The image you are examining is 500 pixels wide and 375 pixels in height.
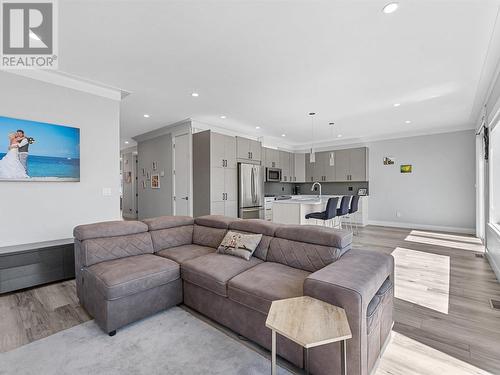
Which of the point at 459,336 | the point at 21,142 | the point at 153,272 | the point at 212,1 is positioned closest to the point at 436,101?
the point at 459,336

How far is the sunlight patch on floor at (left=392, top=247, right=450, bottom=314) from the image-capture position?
8.44 ft

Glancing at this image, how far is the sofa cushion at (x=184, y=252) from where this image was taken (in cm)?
257

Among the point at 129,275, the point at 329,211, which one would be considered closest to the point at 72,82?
the point at 129,275

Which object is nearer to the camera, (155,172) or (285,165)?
(155,172)

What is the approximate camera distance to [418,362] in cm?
166

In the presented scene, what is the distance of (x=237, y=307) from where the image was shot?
1.92m

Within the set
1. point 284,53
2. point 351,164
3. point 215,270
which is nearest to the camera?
point 215,270

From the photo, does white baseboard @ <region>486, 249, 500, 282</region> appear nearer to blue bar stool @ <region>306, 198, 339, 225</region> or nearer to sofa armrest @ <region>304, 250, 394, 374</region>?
blue bar stool @ <region>306, 198, 339, 225</region>

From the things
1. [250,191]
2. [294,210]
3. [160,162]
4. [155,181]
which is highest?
[160,162]

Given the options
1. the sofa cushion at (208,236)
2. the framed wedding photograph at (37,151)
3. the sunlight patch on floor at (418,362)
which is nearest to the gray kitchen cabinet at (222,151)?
the sofa cushion at (208,236)

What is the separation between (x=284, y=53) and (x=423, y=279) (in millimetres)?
3342

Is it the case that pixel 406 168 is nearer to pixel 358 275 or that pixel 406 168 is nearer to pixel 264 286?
pixel 358 275

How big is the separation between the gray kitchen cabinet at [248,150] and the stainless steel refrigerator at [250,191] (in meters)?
0.26

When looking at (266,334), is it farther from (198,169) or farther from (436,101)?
(436,101)
